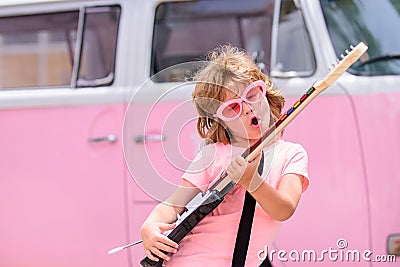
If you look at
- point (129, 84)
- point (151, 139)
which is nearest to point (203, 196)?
point (151, 139)

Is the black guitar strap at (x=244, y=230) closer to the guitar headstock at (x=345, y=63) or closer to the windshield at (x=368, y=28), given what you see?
the guitar headstock at (x=345, y=63)

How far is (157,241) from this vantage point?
187cm

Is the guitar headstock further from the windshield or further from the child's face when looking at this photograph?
the windshield

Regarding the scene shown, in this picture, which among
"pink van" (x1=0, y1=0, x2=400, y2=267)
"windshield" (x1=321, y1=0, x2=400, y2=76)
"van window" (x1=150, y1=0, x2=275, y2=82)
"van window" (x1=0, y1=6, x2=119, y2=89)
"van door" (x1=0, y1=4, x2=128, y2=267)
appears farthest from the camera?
"van window" (x1=150, y1=0, x2=275, y2=82)

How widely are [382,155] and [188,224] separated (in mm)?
1571

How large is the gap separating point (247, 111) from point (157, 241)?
1.47ft

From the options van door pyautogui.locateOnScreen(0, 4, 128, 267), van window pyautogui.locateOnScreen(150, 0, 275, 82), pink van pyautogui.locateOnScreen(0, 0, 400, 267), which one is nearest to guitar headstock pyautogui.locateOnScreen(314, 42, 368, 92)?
pink van pyautogui.locateOnScreen(0, 0, 400, 267)

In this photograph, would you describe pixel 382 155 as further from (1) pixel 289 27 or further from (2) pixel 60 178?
(2) pixel 60 178

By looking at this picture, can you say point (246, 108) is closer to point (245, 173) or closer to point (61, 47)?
point (245, 173)

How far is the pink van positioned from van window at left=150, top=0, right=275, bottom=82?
796 millimetres

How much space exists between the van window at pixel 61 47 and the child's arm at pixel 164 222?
1746 millimetres

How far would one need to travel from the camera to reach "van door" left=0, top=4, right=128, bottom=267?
11.5 feet

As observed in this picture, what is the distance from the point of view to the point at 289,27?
345 centimetres

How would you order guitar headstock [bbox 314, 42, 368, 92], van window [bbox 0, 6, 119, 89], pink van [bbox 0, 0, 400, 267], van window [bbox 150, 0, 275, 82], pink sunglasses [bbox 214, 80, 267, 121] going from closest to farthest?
guitar headstock [bbox 314, 42, 368, 92], pink sunglasses [bbox 214, 80, 267, 121], pink van [bbox 0, 0, 400, 267], van window [bbox 0, 6, 119, 89], van window [bbox 150, 0, 275, 82]
